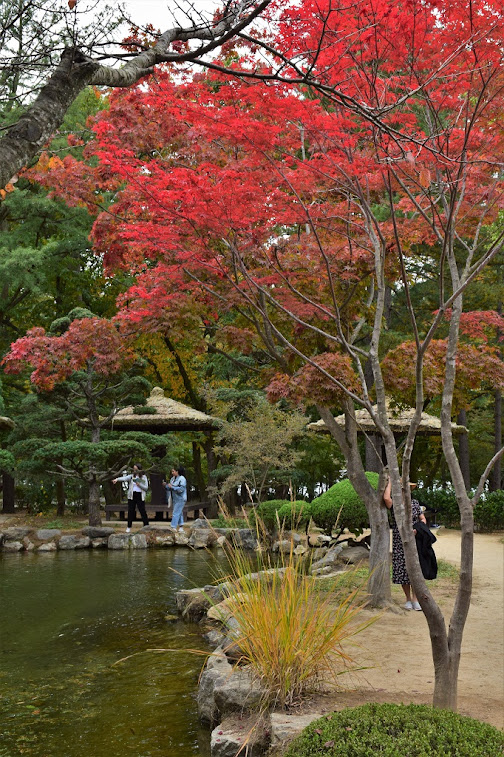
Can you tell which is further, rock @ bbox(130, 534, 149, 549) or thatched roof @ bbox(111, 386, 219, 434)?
thatched roof @ bbox(111, 386, 219, 434)

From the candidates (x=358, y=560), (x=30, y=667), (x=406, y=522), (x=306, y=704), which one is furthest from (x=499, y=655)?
(x=358, y=560)

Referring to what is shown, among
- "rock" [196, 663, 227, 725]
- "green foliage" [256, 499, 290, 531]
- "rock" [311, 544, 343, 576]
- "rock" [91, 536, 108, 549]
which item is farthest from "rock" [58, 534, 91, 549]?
"rock" [196, 663, 227, 725]

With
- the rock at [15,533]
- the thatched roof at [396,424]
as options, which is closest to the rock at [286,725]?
the thatched roof at [396,424]

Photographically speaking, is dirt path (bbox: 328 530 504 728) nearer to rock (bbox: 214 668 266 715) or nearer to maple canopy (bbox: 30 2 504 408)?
rock (bbox: 214 668 266 715)

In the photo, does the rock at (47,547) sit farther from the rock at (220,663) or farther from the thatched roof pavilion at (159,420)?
the rock at (220,663)

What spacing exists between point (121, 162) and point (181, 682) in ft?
15.2

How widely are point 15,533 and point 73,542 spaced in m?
1.24

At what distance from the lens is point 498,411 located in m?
18.0

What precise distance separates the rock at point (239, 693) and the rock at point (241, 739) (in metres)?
0.12

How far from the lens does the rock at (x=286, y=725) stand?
3208 millimetres

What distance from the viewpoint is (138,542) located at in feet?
43.6

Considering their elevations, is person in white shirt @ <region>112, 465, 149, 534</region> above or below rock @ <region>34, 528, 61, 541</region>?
above

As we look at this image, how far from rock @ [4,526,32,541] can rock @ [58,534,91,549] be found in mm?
894

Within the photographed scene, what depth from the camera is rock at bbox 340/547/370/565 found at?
1020 cm
